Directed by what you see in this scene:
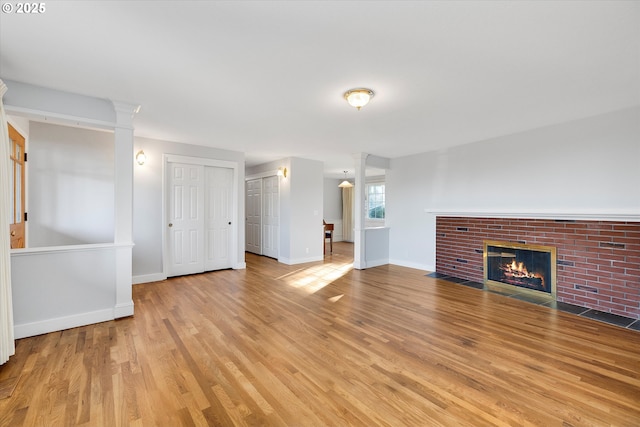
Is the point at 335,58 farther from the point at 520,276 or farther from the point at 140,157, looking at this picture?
the point at 520,276

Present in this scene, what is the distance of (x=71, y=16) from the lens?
1807mm

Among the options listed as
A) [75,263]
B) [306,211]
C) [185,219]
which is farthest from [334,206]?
[75,263]

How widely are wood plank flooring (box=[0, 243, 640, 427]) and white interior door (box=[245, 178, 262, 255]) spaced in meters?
3.87

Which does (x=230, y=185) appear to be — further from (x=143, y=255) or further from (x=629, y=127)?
(x=629, y=127)

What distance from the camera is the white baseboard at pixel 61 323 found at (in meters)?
2.77

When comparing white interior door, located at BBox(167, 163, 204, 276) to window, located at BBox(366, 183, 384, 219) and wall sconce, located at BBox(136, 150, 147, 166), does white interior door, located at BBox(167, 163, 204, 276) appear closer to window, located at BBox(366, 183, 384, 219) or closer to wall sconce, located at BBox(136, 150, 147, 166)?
wall sconce, located at BBox(136, 150, 147, 166)

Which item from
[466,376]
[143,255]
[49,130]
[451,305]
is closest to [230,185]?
[143,255]

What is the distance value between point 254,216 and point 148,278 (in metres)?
3.38

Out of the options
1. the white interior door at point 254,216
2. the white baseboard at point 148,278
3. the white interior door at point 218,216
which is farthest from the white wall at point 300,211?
the white baseboard at point 148,278

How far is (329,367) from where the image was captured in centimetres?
227

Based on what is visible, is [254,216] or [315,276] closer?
[315,276]

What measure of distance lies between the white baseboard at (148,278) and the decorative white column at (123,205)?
163 centimetres

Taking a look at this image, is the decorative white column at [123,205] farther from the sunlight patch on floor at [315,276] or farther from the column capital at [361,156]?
the column capital at [361,156]

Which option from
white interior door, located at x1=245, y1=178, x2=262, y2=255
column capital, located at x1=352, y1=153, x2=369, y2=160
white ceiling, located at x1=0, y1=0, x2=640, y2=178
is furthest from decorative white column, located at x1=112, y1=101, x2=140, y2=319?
white interior door, located at x1=245, y1=178, x2=262, y2=255
